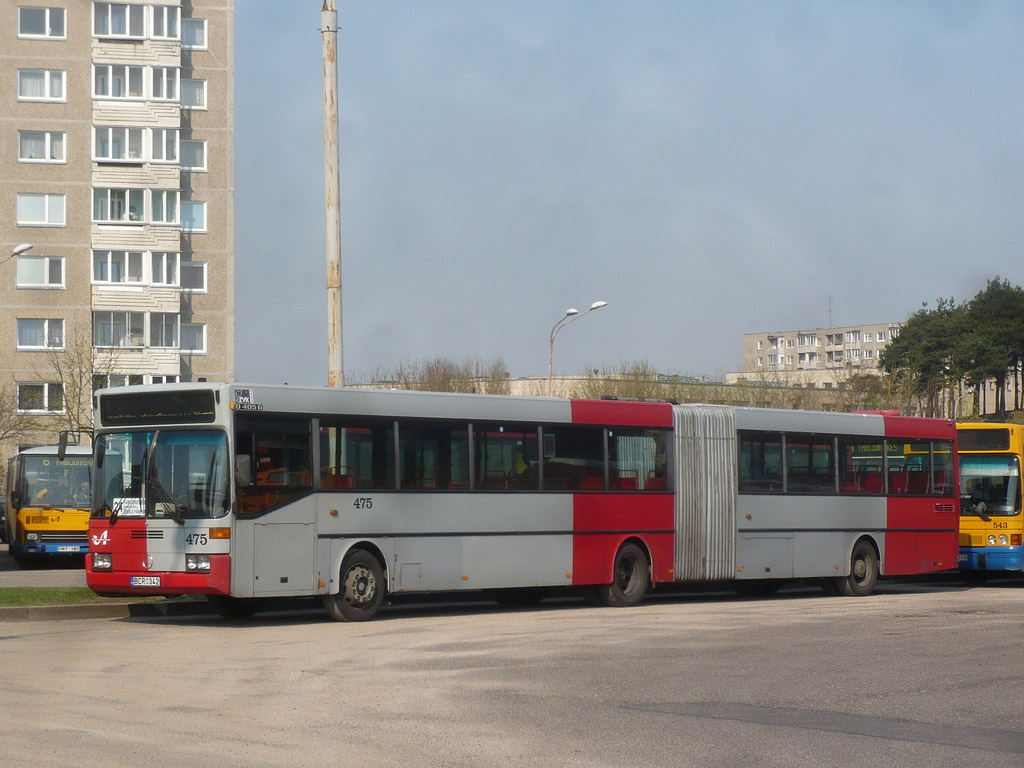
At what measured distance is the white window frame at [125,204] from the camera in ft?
220

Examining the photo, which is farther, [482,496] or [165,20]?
[165,20]

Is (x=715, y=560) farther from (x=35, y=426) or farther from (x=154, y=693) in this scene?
(x=35, y=426)

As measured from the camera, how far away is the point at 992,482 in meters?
27.7

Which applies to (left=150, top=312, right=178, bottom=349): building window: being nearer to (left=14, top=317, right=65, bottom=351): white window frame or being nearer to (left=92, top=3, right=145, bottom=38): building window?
(left=14, top=317, right=65, bottom=351): white window frame

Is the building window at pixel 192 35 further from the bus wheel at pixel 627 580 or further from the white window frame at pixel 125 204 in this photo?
the bus wheel at pixel 627 580

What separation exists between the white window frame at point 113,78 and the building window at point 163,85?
1.72ft

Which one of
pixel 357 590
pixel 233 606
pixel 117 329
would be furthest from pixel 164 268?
pixel 357 590

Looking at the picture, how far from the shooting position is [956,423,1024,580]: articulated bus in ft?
89.6

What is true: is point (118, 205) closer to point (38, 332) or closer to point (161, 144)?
point (161, 144)

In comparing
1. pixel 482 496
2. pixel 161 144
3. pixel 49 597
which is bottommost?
pixel 49 597

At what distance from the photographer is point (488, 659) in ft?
44.3

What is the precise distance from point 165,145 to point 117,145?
209 cm

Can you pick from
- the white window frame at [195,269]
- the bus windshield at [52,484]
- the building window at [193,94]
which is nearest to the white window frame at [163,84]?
the building window at [193,94]

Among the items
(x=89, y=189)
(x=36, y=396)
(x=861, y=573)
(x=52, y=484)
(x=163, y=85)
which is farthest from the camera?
(x=163, y=85)
